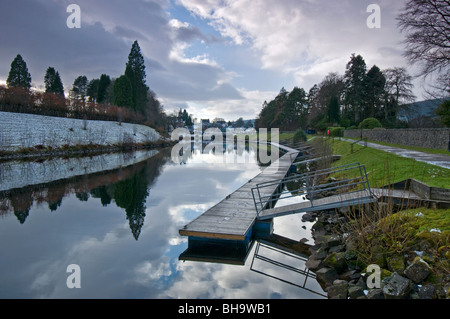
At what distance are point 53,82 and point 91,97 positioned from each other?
1269 centimetres

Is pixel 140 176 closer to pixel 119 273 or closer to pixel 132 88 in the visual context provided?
pixel 119 273

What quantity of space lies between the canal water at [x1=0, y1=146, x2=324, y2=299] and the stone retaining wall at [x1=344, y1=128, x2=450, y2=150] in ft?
40.2

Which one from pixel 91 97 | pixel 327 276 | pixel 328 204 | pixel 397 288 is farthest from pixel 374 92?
pixel 91 97

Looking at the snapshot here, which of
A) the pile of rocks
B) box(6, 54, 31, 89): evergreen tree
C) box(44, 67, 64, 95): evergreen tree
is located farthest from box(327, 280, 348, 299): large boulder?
box(6, 54, 31, 89): evergreen tree

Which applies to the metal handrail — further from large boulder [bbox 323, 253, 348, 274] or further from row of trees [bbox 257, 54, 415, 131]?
row of trees [bbox 257, 54, 415, 131]

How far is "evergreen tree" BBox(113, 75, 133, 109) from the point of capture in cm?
5553

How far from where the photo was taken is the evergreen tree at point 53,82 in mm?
59531

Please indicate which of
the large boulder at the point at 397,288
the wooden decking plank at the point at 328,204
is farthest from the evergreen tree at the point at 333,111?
the large boulder at the point at 397,288

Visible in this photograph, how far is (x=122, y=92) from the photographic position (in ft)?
184

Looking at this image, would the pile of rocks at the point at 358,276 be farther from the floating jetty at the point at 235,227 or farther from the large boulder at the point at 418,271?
the floating jetty at the point at 235,227

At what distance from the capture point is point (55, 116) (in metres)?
38.7

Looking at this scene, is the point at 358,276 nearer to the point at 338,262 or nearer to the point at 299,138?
the point at 338,262

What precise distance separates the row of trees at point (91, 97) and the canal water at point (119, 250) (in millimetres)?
20957
